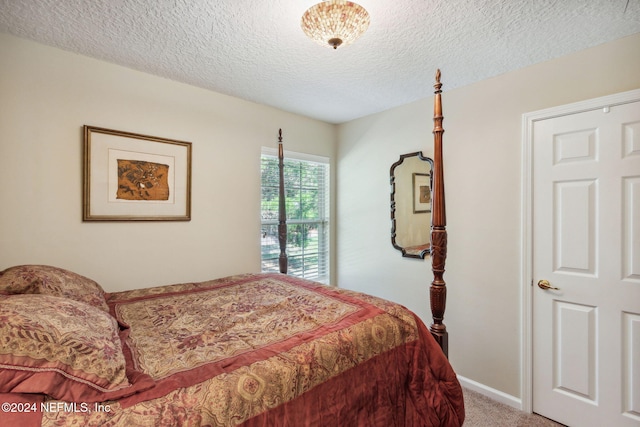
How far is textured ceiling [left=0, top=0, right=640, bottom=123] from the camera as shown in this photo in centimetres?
160

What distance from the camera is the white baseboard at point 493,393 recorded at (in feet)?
7.48

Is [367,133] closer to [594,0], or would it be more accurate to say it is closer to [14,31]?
[594,0]

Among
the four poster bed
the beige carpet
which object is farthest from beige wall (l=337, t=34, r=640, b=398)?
the four poster bed

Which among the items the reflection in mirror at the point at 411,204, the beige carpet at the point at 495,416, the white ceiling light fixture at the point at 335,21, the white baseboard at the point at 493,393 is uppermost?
the white ceiling light fixture at the point at 335,21

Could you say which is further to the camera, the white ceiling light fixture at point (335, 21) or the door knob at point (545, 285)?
the door knob at point (545, 285)

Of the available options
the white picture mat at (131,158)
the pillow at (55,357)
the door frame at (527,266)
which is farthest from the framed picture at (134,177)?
the door frame at (527,266)

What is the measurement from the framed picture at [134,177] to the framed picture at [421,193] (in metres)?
2.12

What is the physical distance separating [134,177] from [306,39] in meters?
1.64

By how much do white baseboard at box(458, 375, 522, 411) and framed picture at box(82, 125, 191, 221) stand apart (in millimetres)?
2784

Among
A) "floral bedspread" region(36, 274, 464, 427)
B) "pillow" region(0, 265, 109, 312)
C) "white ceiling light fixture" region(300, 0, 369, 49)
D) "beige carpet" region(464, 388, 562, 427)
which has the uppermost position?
"white ceiling light fixture" region(300, 0, 369, 49)

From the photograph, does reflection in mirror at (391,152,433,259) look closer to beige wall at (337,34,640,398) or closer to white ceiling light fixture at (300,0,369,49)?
beige wall at (337,34,640,398)

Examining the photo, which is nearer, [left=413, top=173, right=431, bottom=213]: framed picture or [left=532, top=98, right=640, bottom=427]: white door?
[left=532, top=98, right=640, bottom=427]: white door

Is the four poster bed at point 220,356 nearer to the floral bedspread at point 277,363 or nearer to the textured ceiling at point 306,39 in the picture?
the floral bedspread at point 277,363

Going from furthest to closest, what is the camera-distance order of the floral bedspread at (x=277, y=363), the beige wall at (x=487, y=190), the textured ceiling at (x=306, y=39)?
the beige wall at (x=487, y=190), the textured ceiling at (x=306, y=39), the floral bedspread at (x=277, y=363)
